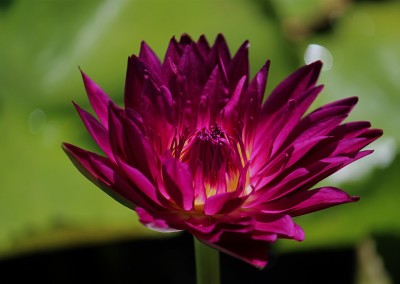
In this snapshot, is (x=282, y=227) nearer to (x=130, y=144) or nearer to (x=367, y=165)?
(x=130, y=144)

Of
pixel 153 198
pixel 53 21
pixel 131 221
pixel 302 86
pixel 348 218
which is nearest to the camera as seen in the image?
pixel 153 198

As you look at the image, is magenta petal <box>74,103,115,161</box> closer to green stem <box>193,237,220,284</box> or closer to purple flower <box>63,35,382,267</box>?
purple flower <box>63,35,382,267</box>

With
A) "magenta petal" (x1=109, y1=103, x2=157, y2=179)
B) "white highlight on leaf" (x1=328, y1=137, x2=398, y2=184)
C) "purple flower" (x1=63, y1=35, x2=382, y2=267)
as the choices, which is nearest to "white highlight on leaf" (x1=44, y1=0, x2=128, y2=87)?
"white highlight on leaf" (x1=328, y1=137, x2=398, y2=184)

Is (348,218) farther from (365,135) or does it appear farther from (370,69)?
(365,135)

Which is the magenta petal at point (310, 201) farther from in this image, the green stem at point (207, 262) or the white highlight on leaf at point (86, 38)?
the white highlight on leaf at point (86, 38)

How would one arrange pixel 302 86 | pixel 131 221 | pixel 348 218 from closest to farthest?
pixel 302 86 < pixel 131 221 < pixel 348 218

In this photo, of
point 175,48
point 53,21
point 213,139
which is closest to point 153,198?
point 213,139

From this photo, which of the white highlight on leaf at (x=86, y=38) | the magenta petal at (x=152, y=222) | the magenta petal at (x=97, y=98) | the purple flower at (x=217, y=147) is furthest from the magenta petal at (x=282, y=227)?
the white highlight on leaf at (x=86, y=38)
